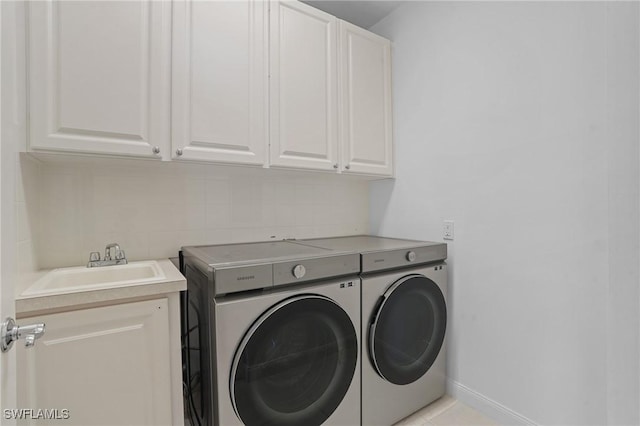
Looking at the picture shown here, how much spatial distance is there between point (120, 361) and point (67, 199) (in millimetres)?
879

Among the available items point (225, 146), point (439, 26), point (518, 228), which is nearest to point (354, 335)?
point (518, 228)

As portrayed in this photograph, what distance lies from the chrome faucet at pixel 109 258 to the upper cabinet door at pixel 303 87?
0.90 m

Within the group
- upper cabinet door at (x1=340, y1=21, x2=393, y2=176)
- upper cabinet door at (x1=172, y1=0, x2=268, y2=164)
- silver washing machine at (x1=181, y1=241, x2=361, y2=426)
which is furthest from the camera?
upper cabinet door at (x1=340, y1=21, x2=393, y2=176)

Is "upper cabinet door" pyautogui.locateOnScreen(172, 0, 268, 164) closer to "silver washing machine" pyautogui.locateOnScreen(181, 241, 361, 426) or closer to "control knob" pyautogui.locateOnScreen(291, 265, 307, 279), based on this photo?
"silver washing machine" pyautogui.locateOnScreen(181, 241, 361, 426)

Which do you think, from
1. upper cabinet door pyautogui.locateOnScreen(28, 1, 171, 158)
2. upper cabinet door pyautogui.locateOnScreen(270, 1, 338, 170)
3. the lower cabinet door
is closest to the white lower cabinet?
the lower cabinet door

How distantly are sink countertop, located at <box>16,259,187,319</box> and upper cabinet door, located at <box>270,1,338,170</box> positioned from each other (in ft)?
2.77

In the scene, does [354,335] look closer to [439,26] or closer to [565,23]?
[565,23]

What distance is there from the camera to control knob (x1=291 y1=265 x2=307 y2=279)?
132cm

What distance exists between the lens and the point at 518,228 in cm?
160

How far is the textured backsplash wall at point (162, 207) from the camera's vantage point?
1498 mm

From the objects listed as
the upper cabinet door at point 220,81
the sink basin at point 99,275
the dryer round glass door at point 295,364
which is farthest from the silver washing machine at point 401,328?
the sink basin at point 99,275

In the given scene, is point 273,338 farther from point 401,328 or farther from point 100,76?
point 100,76

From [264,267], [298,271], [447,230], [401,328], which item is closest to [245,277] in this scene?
[264,267]

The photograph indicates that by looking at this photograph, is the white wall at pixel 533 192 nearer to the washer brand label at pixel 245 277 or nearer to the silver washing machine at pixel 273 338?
the silver washing machine at pixel 273 338
